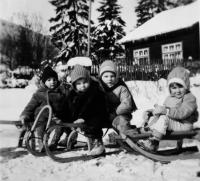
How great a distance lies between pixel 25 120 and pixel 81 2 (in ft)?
7.74

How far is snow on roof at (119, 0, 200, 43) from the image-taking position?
391 inches

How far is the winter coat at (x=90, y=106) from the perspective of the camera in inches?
88.0

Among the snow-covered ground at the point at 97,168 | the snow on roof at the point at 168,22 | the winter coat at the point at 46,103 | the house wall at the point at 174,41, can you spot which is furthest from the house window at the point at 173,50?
the snow-covered ground at the point at 97,168

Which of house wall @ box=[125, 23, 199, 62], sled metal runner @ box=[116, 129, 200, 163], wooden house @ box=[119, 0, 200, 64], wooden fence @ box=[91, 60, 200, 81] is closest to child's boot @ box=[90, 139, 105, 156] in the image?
sled metal runner @ box=[116, 129, 200, 163]

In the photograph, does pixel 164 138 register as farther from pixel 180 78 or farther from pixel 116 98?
pixel 116 98

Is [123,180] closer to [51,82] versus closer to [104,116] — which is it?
[104,116]

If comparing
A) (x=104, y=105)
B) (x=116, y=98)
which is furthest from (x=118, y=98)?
(x=104, y=105)

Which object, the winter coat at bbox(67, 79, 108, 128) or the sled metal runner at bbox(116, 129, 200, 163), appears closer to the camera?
the sled metal runner at bbox(116, 129, 200, 163)

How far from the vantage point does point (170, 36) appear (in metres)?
11.9

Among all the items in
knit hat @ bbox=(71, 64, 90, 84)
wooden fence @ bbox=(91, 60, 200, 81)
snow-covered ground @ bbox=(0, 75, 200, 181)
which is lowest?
snow-covered ground @ bbox=(0, 75, 200, 181)

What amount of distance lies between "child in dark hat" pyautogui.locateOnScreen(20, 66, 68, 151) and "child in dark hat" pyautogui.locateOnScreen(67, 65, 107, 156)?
5.1 inches

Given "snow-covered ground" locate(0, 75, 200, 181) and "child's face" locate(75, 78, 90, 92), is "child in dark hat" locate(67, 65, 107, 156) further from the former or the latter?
"snow-covered ground" locate(0, 75, 200, 181)

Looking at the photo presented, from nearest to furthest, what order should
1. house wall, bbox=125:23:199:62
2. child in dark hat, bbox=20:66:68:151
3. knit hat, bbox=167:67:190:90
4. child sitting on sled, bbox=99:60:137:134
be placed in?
knit hat, bbox=167:67:190:90, child sitting on sled, bbox=99:60:137:134, child in dark hat, bbox=20:66:68:151, house wall, bbox=125:23:199:62

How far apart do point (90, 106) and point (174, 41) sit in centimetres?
1027
